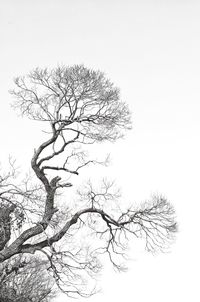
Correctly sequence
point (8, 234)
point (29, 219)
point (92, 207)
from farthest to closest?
point (92, 207), point (8, 234), point (29, 219)

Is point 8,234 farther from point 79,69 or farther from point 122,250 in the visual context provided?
point 79,69

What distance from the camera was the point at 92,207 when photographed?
16953 mm

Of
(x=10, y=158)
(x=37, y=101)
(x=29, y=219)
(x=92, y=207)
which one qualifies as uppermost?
(x=37, y=101)

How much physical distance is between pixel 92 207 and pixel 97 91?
4157 mm

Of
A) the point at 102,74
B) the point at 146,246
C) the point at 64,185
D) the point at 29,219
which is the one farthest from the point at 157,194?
the point at 29,219

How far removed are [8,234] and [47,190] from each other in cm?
203

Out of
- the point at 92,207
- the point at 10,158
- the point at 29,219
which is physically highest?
the point at 92,207

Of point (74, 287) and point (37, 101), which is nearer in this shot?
point (74, 287)

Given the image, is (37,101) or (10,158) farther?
(37,101)

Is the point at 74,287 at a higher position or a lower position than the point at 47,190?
lower

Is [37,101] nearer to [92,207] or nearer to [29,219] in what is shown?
[92,207]

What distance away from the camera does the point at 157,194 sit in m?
→ 17.3

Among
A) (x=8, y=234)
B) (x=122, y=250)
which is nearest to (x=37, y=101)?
(x=8, y=234)

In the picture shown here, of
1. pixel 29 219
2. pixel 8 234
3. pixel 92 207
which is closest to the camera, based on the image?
pixel 29 219
